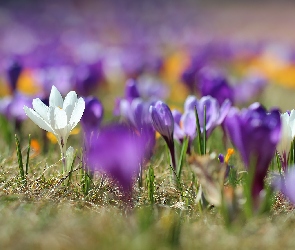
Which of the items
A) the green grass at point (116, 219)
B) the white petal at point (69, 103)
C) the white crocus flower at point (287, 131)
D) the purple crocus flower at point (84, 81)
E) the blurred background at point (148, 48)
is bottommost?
the green grass at point (116, 219)

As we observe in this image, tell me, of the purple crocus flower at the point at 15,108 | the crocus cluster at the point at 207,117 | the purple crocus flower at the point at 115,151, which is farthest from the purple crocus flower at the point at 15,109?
the purple crocus flower at the point at 115,151

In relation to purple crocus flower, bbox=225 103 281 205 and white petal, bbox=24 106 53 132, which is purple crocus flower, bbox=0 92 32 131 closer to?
white petal, bbox=24 106 53 132

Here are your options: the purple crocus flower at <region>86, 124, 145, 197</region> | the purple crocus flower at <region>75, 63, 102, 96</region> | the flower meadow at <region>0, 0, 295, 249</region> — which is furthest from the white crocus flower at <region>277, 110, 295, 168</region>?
the purple crocus flower at <region>75, 63, 102, 96</region>

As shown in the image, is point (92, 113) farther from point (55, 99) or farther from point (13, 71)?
point (13, 71)

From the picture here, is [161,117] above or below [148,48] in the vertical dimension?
below

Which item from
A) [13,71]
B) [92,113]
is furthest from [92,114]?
[13,71]

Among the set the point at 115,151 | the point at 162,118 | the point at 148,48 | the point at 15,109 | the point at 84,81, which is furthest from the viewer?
the point at 148,48

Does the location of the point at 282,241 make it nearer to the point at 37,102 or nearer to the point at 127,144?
the point at 127,144

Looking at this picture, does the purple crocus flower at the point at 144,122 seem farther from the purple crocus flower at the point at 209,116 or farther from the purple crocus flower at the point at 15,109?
the purple crocus flower at the point at 15,109
